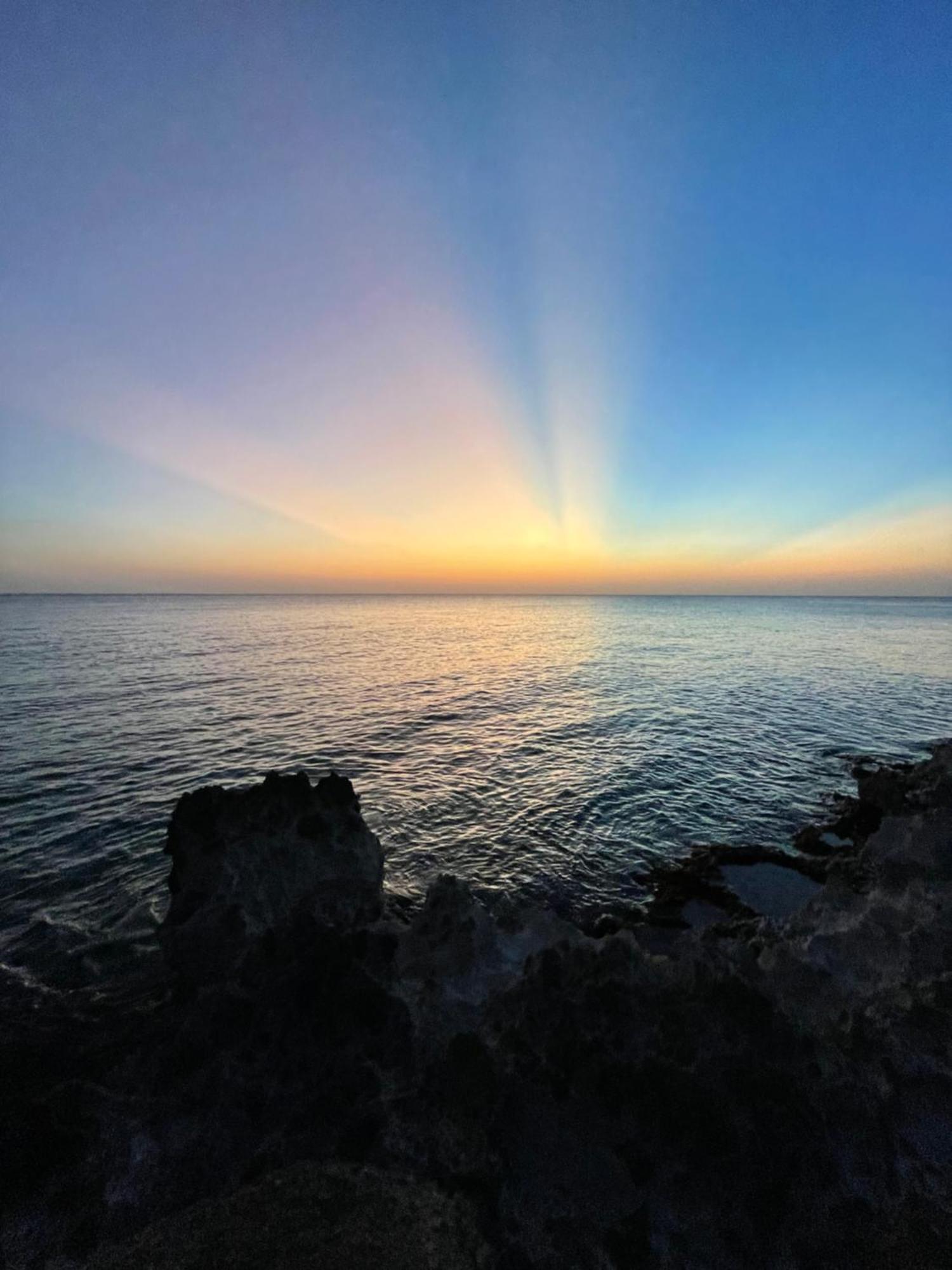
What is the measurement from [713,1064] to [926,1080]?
2190 mm

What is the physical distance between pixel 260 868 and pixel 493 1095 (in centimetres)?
478

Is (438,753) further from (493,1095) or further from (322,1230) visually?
(322,1230)

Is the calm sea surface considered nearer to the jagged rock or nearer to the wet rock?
the jagged rock

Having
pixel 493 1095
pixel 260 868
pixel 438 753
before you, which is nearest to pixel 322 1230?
pixel 493 1095

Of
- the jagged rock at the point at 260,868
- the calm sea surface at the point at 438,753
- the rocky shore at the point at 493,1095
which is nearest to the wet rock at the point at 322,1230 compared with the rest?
the rocky shore at the point at 493,1095

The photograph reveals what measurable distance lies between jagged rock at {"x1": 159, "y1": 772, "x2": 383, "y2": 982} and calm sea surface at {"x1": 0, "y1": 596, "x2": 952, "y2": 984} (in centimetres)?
457

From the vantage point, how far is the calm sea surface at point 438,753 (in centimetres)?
1493

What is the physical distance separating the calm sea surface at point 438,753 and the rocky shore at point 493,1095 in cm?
543

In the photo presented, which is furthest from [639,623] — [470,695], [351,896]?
[351,896]

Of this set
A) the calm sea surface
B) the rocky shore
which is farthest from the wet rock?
the calm sea surface

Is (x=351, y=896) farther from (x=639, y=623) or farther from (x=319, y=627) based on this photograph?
(x=639, y=623)

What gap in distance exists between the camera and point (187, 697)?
37.3 metres

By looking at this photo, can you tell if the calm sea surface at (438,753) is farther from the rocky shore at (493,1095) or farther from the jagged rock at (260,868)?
the rocky shore at (493,1095)

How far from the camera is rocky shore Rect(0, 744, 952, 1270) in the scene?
5.08 m
